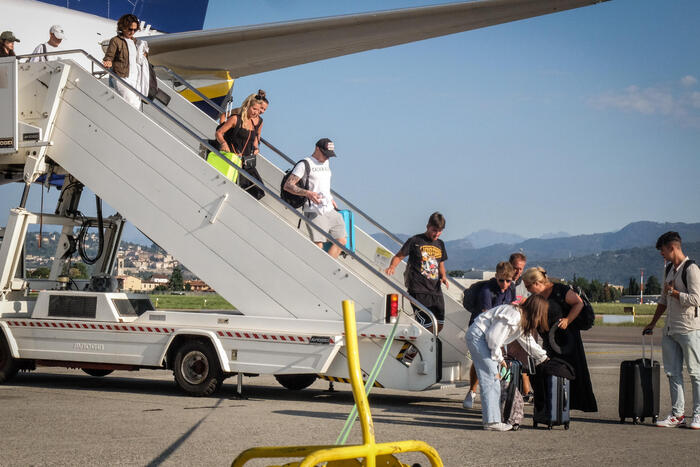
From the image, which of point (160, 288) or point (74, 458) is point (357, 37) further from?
point (160, 288)

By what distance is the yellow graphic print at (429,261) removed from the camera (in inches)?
399

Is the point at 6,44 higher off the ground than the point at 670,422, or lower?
higher

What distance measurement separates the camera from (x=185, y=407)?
29.6 ft

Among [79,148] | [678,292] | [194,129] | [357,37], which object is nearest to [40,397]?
[79,148]

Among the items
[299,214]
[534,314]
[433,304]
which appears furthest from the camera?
[433,304]

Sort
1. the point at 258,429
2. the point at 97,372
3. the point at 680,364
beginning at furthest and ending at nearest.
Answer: the point at 97,372, the point at 680,364, the point at 258,429

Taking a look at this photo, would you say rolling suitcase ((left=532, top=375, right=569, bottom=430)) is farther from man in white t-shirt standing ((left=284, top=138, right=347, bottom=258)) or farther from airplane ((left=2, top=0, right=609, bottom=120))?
airplane ((left=2, top=0, right=609, bottom=120))

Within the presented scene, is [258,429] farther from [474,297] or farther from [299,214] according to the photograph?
[474,297]

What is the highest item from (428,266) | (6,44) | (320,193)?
(6,44)

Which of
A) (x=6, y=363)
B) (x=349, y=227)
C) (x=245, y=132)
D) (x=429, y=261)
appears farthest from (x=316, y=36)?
(x=6, y=363)

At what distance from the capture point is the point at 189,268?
33.3ft

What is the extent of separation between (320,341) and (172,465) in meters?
3.45

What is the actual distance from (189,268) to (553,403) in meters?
4.37

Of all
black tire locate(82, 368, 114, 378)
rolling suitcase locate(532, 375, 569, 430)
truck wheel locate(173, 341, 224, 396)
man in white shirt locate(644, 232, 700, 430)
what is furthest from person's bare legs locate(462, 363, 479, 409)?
black tire locate(82, 368, 114, 378)
